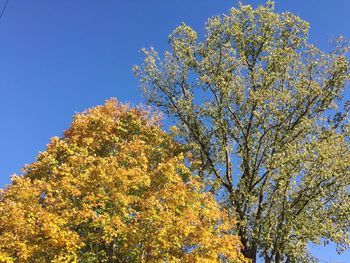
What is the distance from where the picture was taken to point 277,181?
94.8 ft

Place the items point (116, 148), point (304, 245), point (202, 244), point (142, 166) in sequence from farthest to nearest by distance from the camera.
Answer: point (116, 148), point (304, 245), point (142, 166), point (202, 244)

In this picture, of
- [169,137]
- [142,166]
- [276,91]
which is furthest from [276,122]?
[142,166]

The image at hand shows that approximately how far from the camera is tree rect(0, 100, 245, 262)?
21984mm

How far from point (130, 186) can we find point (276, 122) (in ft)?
39.8

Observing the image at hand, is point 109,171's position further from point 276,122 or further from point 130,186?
point 276,122

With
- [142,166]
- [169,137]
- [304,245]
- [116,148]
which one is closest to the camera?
[142,166]

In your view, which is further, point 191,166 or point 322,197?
point 191,166

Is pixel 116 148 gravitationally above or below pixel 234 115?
below

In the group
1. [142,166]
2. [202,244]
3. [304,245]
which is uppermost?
[142,166]

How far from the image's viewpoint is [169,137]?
3300 centimetres

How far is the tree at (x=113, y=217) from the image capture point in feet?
72.1

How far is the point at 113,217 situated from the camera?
73.8 feet

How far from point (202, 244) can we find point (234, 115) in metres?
12.0

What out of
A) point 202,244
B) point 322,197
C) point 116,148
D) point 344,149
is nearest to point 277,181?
point 322,197
